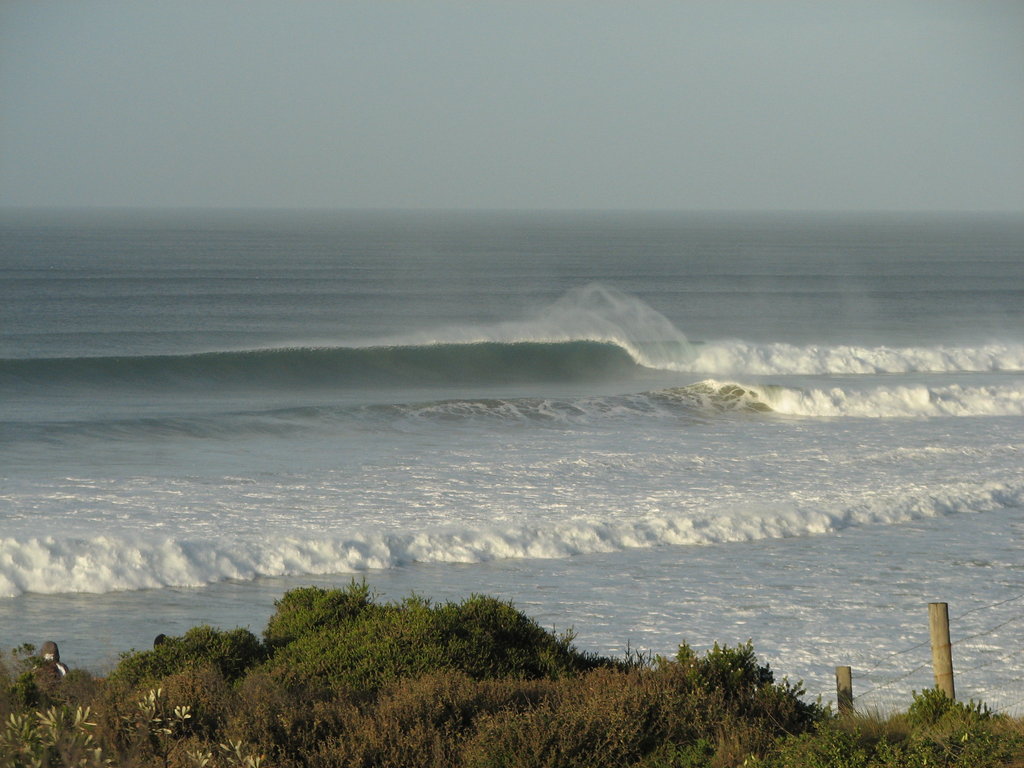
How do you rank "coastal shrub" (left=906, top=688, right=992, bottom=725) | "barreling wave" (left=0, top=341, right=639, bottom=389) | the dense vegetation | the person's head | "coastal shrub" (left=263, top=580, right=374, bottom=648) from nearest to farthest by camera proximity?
the dense vegetation < "coastal shrub" (left=906, top=688, right=992, bottom=725) < the person's head < "coastal shrub" (left=263, top=580, right=374, bottom=648) < "barreling wave" (left=0, top=341, right=639, bottom=389)

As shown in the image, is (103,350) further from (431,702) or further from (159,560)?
(431,702)

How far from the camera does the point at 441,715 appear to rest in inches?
197

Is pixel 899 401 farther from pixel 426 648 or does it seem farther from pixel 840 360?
pixel 426 648

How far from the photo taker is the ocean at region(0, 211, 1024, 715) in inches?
422

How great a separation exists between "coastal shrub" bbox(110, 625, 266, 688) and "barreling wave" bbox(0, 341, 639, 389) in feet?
72.0

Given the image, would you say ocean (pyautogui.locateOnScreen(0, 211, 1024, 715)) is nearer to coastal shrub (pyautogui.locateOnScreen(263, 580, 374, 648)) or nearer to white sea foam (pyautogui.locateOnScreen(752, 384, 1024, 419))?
white sea foam (pyautogui.locateOnScreen(752, 384, 1024, 419))

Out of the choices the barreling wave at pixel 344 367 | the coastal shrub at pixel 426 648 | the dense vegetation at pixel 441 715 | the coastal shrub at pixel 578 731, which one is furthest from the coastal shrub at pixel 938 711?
the barreling wave at pixel 344 367

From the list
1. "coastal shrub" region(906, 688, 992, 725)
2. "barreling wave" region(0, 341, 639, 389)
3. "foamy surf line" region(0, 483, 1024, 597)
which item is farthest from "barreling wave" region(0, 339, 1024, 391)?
"coastal shrub" region(906, 688, 992, 725)

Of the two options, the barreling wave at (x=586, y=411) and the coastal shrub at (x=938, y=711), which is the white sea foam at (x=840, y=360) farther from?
the coastal shrub at (x=938, y=711)

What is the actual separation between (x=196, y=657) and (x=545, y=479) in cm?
1059

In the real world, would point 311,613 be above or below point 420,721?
above

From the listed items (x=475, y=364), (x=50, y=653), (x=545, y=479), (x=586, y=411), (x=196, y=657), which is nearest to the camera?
(x=196, y=657)

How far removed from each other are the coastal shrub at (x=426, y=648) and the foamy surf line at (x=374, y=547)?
542 cm

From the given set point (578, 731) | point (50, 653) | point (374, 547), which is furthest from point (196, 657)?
point (374, 547)
